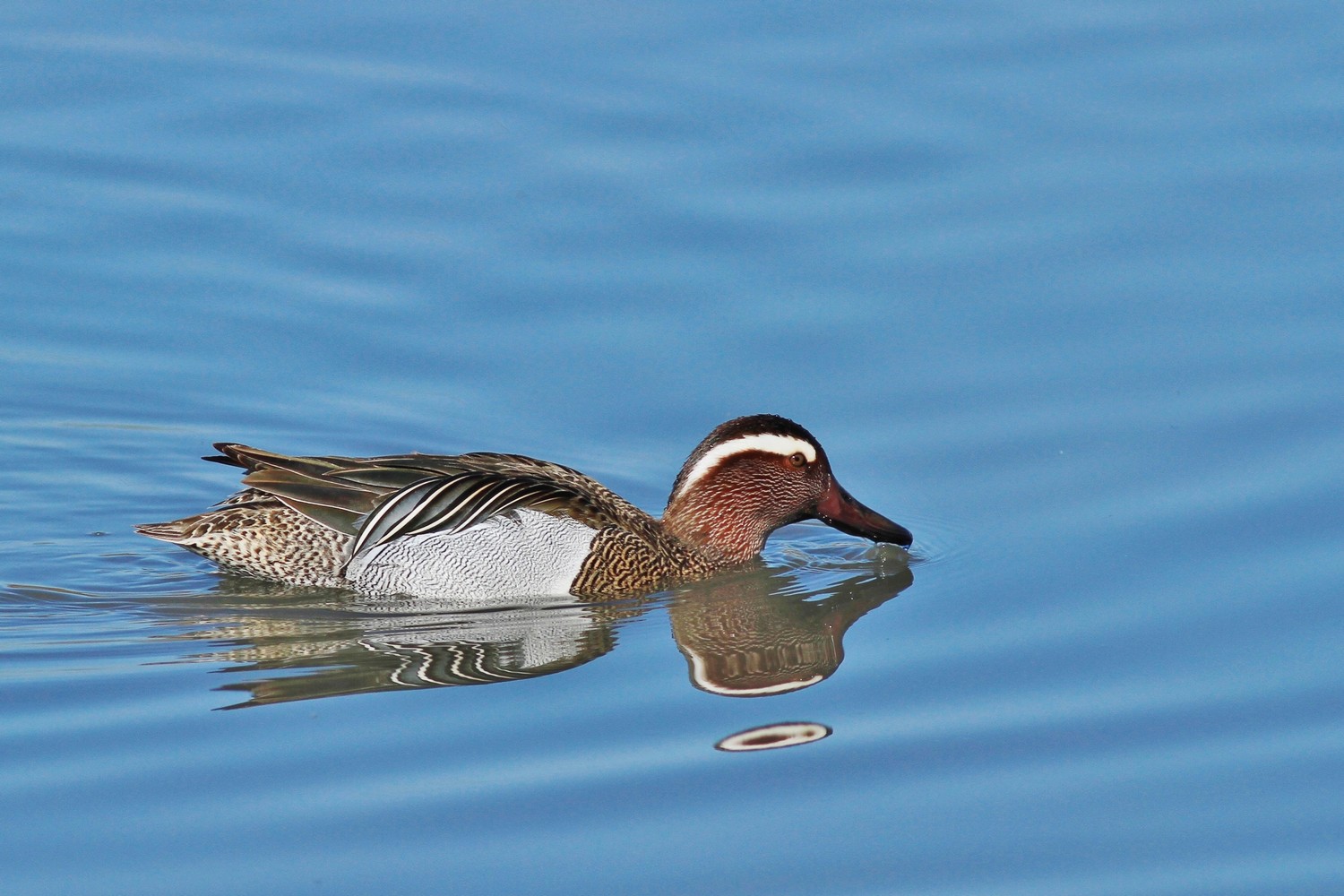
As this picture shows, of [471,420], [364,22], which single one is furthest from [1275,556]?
[364,22]

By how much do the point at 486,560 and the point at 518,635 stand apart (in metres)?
0.72

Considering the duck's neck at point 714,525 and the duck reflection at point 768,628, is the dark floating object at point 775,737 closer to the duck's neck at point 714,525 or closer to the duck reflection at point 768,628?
the duck reflection at point 768,628

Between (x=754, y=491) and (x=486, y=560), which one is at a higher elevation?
(x=754, y=491)

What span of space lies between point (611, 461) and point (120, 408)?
2623mm

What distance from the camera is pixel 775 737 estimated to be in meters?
7.79

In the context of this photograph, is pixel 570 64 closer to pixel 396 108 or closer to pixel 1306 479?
pixel 396 108

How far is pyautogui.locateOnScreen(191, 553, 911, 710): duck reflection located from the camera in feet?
27.7

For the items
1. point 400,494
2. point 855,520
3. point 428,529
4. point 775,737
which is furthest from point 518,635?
point 855,520

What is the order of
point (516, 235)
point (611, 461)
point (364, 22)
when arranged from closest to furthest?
point (611, 461)
point (516, 235)
point (364, 22)

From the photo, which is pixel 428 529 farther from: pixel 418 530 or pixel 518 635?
pixel 518 635

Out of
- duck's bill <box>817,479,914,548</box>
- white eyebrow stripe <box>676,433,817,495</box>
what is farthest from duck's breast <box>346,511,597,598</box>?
duck's bill <box>817,479,914,548</box>

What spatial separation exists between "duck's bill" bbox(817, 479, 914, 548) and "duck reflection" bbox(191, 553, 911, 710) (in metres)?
0.18

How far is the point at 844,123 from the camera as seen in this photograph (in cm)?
1320

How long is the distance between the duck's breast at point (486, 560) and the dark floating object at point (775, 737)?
2136mm
